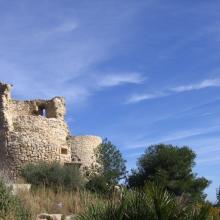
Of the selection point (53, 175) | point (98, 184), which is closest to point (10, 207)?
point (98, 184)

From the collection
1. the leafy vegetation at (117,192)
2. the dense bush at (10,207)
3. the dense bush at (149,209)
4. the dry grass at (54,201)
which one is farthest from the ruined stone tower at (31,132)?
the dense bush at (149,209)

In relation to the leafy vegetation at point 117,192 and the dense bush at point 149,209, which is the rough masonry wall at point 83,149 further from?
the dense bush at point 149,209

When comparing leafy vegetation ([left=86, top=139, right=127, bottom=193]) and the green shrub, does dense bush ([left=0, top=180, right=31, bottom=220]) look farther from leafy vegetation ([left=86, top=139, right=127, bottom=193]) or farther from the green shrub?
leafy vegetation ([left=86, top=139, right=127, bottom=193])

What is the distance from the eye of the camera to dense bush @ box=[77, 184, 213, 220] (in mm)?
9922

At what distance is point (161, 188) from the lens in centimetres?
1045

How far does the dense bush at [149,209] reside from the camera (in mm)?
9922

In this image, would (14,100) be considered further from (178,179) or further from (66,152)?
(178,179)

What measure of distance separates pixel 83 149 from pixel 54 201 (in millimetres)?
14393

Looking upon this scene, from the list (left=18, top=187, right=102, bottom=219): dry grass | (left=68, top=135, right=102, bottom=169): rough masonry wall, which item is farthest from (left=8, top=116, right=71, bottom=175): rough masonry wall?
(left=18, top=187, right=102, bottom=219): dry grass

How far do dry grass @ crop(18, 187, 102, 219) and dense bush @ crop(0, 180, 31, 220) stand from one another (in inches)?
26.1

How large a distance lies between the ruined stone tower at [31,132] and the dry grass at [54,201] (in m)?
8.80

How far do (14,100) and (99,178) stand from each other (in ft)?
26.2

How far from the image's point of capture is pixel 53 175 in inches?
965

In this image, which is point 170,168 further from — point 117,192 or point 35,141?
point 117,192
